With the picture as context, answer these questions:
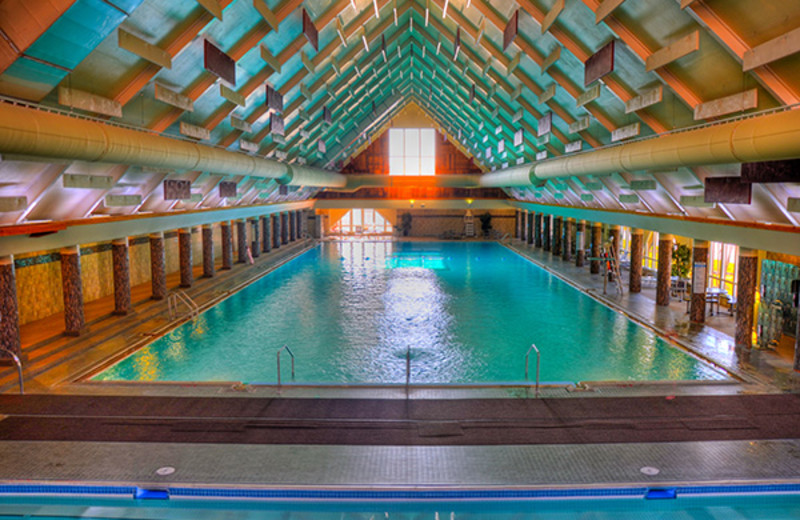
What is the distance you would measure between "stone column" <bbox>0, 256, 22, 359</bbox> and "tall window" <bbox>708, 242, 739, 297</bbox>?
21.5 metres

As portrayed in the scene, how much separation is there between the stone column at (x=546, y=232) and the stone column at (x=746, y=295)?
21992mm

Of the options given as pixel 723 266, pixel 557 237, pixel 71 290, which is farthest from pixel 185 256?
pixel 557 237

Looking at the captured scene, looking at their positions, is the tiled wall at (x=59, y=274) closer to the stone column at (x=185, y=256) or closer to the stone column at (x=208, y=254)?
the stone column at (x=185, y=256)

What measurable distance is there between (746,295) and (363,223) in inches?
1502

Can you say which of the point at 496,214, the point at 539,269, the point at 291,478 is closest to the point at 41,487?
the point at 291,478

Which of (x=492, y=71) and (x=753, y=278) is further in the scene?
(x=492, y=71)

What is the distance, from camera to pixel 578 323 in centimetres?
1673

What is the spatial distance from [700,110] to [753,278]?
510 cm

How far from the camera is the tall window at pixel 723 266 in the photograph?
64.1ft

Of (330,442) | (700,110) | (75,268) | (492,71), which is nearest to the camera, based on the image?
(330,442)

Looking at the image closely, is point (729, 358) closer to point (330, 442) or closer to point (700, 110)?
point (700, 110)

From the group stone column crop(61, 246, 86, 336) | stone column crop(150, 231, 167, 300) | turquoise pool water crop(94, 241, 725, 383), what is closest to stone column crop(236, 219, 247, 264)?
turquoise pool water crop(94, 241, 725, 383)

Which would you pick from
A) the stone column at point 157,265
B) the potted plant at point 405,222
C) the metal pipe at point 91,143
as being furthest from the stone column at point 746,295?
the potted plant at point 405,222

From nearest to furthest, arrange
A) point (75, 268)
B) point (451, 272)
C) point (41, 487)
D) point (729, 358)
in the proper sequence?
point (41, 487) < point (729, 358) < point (75, 268) < point (451, 272)
